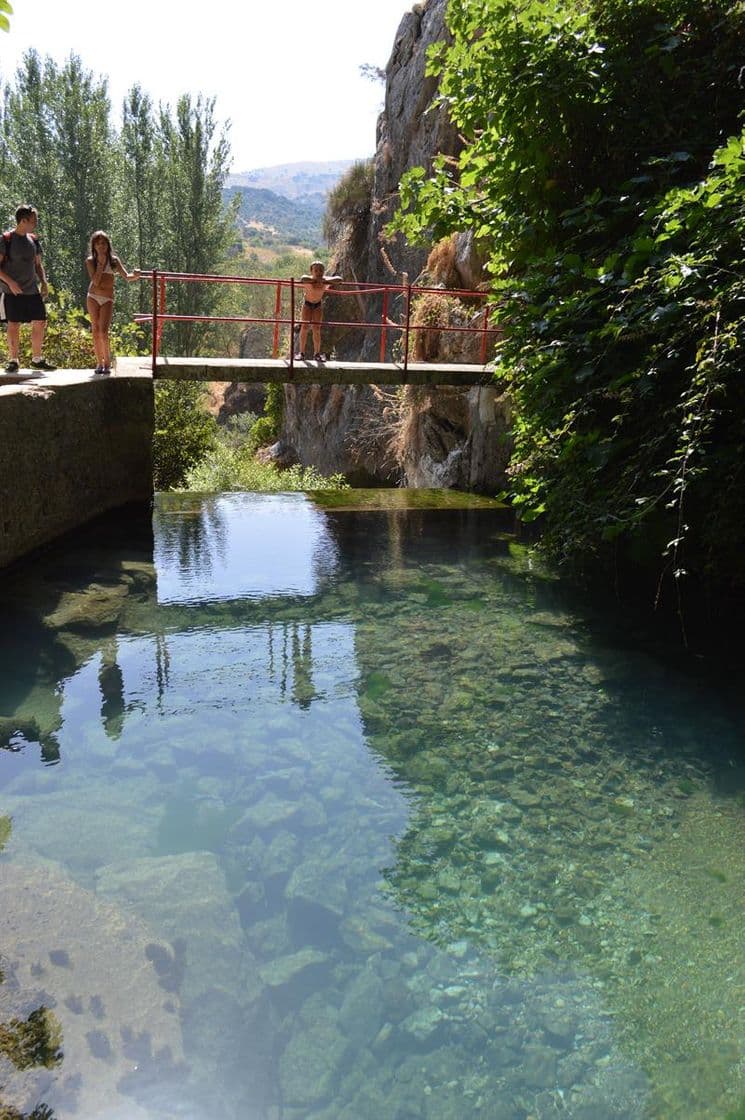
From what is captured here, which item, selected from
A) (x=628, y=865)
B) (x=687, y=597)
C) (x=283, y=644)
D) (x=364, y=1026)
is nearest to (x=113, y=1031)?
(x=364, y=1026)

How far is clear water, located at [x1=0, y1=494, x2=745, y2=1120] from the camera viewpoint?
292 centimetres

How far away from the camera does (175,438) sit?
1616 cm

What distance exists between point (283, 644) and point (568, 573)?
338 cm

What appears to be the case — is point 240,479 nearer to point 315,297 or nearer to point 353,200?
point 315,297

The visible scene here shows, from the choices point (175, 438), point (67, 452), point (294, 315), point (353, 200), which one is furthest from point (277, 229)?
point (67, 452)

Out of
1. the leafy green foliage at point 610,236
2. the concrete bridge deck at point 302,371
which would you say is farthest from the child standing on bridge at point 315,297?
the leafy green foliage at point 610,236

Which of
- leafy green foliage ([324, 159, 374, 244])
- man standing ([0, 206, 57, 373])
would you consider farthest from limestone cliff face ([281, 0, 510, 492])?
man standing ([0, 206, 57, 373])

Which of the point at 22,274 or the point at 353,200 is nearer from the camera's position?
the point at 22,274

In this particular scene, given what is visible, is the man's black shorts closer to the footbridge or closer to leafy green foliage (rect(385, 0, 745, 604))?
the footbridge

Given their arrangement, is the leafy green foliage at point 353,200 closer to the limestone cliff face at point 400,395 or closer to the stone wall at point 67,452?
the limestone cliff face at point 400,395

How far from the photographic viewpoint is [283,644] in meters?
6.62

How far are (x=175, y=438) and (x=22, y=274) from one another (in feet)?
24.9

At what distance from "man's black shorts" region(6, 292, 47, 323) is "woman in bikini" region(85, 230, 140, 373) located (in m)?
0.63

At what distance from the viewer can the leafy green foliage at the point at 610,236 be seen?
554 cm
